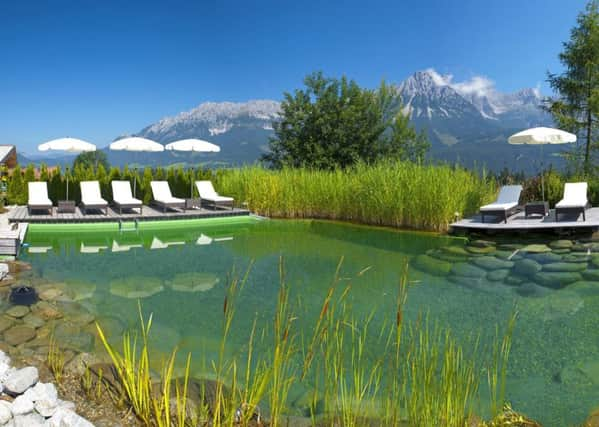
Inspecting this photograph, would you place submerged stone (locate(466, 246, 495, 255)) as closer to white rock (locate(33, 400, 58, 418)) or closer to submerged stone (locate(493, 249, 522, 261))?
submerged stone (locate(493, 249, 522, 261))

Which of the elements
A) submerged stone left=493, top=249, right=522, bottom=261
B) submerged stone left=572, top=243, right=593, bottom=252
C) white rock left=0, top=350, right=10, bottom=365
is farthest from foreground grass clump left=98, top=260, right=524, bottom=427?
submerged stone left=572, top=243, right=593, bottom=252

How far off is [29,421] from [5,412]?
0.22m

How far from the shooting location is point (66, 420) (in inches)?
95.8

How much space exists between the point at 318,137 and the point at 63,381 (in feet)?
63.8

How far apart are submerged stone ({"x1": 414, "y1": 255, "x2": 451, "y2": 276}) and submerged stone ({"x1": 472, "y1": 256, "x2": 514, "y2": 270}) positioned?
515 mm

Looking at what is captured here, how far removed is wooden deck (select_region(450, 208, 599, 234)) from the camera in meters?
9.34

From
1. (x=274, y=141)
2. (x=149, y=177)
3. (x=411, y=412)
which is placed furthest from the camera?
(x=274, y=141)

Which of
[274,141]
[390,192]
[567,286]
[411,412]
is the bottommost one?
[567,286]

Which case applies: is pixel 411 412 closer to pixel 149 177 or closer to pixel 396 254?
pixel 396 254

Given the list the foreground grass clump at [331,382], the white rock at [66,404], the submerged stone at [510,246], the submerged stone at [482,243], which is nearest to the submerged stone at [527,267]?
the submerged stone at [510,246]

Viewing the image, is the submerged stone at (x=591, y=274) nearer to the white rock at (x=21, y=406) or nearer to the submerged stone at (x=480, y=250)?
the submerged stone at (x=480, y=250)

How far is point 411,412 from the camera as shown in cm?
202

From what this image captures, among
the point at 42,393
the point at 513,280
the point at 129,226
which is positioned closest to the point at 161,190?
the point at 129,226

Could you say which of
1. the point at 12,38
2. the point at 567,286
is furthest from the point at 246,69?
the point at 567,286
